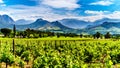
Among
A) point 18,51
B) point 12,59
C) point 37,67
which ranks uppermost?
point 37,67

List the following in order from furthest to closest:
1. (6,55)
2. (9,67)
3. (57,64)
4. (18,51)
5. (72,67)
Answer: (18,51) → (9,67) → (6,55) → (57,64) → (72,67)

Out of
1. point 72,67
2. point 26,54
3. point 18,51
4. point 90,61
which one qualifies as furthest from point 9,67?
point 72,67

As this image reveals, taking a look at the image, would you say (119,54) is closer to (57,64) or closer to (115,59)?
(115,59)

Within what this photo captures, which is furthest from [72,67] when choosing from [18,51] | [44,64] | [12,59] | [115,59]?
[18,51]

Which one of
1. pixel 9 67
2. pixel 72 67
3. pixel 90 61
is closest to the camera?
pixel 72 67

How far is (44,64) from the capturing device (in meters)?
24.5

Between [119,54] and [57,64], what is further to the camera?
[119,54]

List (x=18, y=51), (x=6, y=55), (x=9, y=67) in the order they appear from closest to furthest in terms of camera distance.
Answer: (x=6, y=55) → (x=9, y=67) → (x=18, y=51)

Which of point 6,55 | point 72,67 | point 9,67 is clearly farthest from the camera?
point 9,67

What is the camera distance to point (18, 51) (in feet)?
148

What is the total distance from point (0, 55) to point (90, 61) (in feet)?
44.8

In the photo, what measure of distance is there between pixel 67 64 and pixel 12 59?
11047mm

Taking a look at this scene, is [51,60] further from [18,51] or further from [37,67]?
[18,51]

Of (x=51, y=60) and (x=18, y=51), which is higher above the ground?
(x=51, y=60)
